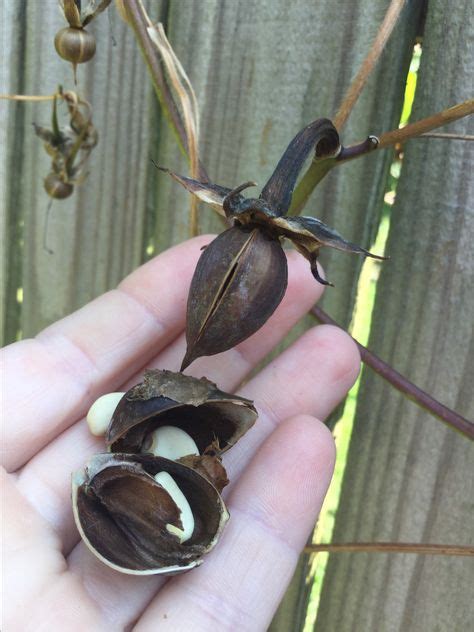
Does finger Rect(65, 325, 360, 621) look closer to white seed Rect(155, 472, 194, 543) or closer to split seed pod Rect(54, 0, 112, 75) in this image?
white seed Rect(155, 472, 194, 543)

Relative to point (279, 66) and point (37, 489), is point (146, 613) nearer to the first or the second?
A: point (37, 489)

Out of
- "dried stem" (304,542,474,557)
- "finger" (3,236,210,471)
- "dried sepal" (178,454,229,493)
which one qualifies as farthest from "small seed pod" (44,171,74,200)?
"dried stem" (304,542,474,557)

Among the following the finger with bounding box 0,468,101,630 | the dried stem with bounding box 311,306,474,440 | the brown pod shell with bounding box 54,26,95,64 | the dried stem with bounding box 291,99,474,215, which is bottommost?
the finger with bounding box 0,468,101,630

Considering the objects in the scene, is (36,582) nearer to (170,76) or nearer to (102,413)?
(102,413)

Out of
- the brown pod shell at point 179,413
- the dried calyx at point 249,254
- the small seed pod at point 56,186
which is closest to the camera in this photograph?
the dried calyx at point 249,254

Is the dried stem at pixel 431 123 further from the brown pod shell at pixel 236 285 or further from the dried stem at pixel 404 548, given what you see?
the dried stem at pixel 404 548

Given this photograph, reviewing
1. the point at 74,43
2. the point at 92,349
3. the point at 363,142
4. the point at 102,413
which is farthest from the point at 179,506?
the point at 74,43

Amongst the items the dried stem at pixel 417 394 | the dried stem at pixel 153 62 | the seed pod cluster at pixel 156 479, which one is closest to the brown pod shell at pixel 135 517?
the seed pod cluster at pixel 156 479

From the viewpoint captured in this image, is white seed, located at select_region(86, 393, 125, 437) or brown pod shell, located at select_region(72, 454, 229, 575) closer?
brown pod shell, located at select_region(72, 454, 229, 575)
